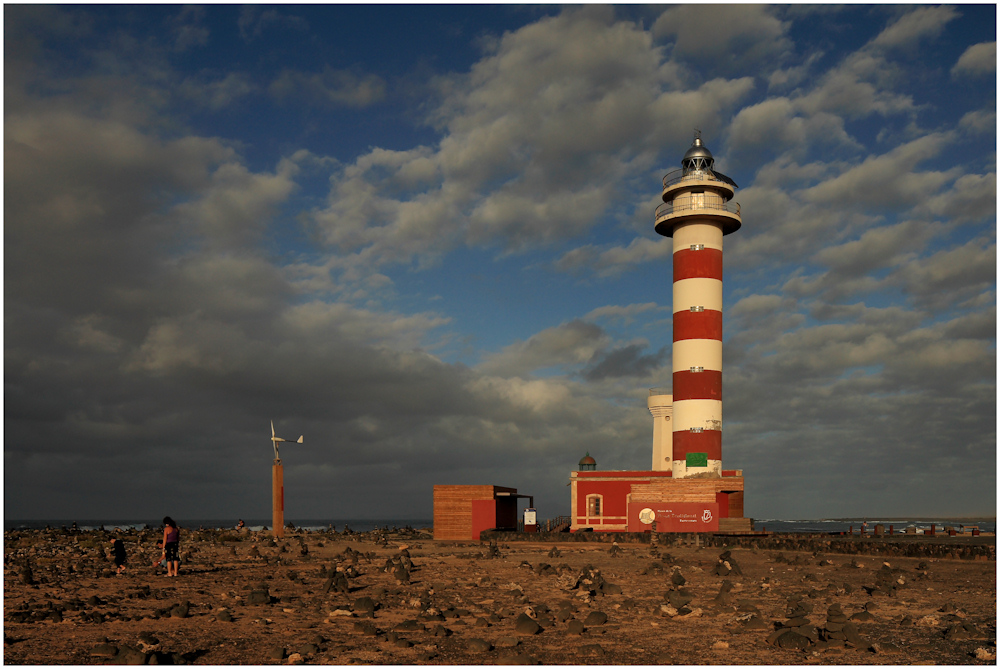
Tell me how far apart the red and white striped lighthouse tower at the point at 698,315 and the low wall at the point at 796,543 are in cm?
643

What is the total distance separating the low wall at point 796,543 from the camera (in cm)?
2744

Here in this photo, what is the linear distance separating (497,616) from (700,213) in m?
36.2

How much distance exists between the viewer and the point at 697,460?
4312 centimetres

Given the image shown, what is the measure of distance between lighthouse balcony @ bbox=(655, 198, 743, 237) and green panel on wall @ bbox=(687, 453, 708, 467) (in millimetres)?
14147

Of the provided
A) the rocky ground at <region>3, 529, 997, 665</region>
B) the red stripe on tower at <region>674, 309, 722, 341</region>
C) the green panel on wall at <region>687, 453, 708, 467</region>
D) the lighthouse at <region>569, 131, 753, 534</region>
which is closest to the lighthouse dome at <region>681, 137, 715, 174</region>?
the lighthouse at <region>569, 131, 753, 534</region>

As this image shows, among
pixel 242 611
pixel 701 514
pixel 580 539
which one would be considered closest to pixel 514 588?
pixel 242 611

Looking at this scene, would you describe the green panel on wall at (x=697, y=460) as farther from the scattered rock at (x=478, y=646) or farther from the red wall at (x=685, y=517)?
the scattered rock at (x=478, y=646)

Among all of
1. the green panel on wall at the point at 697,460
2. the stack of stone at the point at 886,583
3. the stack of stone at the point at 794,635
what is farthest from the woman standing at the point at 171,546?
the green panel on wall at the point at 697,460

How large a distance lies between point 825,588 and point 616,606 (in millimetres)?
6077

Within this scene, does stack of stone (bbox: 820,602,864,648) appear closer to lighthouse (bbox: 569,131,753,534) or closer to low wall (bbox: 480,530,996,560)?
low wall (bbox: 480,530,996,560)

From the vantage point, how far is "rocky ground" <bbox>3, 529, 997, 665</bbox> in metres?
10.5

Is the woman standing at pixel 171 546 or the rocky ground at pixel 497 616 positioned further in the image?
the woman standing at pixel 171 546

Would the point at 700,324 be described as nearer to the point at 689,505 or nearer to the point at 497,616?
the point at 689,505

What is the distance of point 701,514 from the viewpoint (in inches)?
1614
